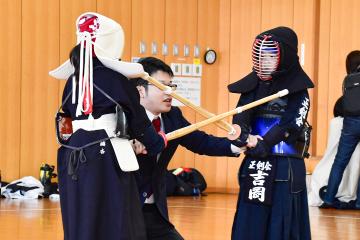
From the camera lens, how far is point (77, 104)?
375cm

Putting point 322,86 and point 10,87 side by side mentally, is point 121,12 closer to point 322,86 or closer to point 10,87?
point 10,87

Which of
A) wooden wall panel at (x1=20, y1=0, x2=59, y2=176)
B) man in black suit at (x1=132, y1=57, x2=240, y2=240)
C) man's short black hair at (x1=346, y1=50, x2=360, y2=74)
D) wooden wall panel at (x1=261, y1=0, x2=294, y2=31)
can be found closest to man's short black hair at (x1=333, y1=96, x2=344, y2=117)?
man's short black hair at (x1=346, y1=50, x2=360, y2=74)

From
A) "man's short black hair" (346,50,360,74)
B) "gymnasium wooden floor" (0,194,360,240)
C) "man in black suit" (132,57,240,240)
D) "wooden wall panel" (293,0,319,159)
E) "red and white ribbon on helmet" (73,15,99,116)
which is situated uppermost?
"wooden wall panel" (293,0,319,159)

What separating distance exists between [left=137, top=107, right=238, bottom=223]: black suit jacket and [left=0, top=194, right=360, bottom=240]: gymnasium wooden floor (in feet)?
7.29

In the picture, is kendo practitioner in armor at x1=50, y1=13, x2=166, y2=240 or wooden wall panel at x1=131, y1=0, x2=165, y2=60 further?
wooden wall panel at x1=131, y1=0, x2=165, y2=60

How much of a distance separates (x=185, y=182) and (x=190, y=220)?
10.1 feet

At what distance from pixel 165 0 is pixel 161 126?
734 cm

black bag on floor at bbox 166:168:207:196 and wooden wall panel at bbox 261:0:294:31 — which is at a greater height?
wooden wall panel at bbox 261:0:294:31

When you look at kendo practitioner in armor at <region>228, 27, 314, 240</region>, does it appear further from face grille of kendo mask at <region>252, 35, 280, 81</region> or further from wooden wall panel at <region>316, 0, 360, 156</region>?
wooden wall panel at <region>316, 0, 360, 156</region>

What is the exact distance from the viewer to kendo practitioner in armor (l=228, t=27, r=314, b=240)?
430 cm

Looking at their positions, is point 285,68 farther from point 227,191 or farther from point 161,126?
point 227,191

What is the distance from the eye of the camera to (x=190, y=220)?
312 inches

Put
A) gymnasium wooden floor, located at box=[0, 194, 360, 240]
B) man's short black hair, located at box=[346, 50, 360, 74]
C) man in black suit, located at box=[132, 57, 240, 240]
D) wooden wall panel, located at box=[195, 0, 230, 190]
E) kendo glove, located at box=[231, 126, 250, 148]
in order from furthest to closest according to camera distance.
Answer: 1. wooden wall panel, located at box=[195, 0, 230, 190]
2. man's short black hair, located at box=[346, 50, 360, 74]
3. gymnasium wooden floor, located at box=[0, 194, 360, 240]
4. kendo glove, located at box=[231, 126, 250, 148]
5. man in black suit, located at box=[132, 57, 240, 240]

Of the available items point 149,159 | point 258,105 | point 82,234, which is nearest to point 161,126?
point 149,159
